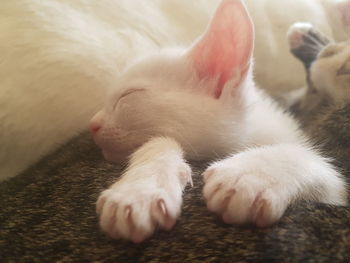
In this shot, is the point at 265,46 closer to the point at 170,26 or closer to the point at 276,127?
the point at 170,26

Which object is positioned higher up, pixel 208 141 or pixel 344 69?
Answer: pixel 344 69

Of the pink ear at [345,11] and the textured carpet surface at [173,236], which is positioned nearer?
the textured carpet surface at [173,236]

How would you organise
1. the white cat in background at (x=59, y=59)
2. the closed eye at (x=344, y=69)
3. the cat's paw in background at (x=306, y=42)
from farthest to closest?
the cat's paw in background at (x=306, y=42), the closed eye at (x=344, y=69), the white cat in background at (x=59, y=59)

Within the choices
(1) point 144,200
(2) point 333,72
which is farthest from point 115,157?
(2) point 333,72

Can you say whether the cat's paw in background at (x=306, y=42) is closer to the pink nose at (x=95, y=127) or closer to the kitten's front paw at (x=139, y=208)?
the pink nose at (x=95, y=127)

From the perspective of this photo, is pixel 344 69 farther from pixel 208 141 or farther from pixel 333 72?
pixel 208 141

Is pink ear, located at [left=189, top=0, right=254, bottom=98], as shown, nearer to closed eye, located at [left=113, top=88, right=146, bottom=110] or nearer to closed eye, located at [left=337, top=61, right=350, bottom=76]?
closed eye, located at [left=113, top=88, right=146, bottom=110]

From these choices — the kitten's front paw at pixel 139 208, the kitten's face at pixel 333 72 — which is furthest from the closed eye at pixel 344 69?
the kitten's front paw at pixel 139 208

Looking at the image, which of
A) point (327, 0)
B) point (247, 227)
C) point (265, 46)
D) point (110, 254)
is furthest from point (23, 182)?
point (327, 0)
